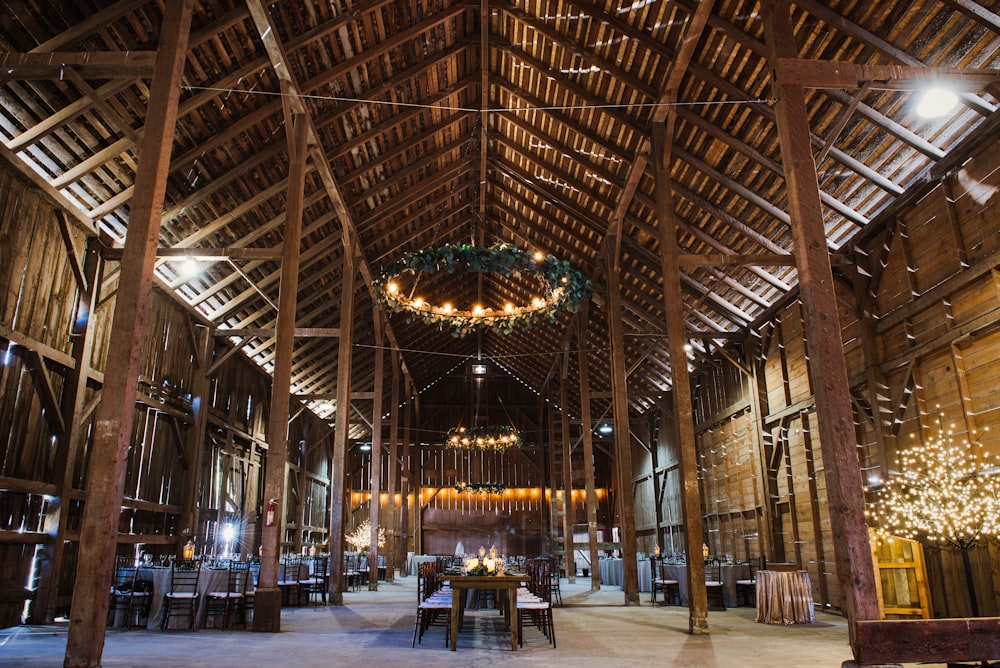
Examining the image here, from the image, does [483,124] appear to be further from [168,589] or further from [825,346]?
[168,589]

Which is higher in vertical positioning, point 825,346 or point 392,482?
point 825,346

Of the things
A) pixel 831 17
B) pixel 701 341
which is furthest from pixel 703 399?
pixel 831 17

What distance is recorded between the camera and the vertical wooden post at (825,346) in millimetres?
4652

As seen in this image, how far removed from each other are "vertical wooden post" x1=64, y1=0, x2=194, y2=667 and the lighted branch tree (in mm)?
7531

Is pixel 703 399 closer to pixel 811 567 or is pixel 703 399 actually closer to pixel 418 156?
pixel 811 567

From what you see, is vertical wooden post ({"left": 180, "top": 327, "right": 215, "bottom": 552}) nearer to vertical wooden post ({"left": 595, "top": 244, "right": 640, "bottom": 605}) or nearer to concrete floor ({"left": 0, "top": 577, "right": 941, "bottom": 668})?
concrete floor ({"left": 0, "top": 577, "right": 941, "bottom": 668})

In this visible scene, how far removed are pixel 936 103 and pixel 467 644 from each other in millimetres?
7632

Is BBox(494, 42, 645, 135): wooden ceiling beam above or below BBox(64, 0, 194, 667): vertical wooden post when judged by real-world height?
above

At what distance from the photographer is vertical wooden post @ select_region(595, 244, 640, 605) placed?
11.2m

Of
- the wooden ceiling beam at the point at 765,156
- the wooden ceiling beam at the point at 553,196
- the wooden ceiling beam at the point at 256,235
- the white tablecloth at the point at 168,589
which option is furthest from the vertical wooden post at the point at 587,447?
the white tablecloth at the point at 168,589

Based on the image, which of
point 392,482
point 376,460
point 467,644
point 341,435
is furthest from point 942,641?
point 392,482

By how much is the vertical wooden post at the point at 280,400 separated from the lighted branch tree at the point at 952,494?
7.24 meters

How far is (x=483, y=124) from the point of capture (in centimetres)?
1168

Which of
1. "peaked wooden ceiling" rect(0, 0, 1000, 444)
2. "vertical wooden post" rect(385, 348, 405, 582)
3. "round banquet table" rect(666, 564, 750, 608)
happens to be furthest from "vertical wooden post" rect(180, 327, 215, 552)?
"round banquet table" rect(666, 564, 750, 608)
